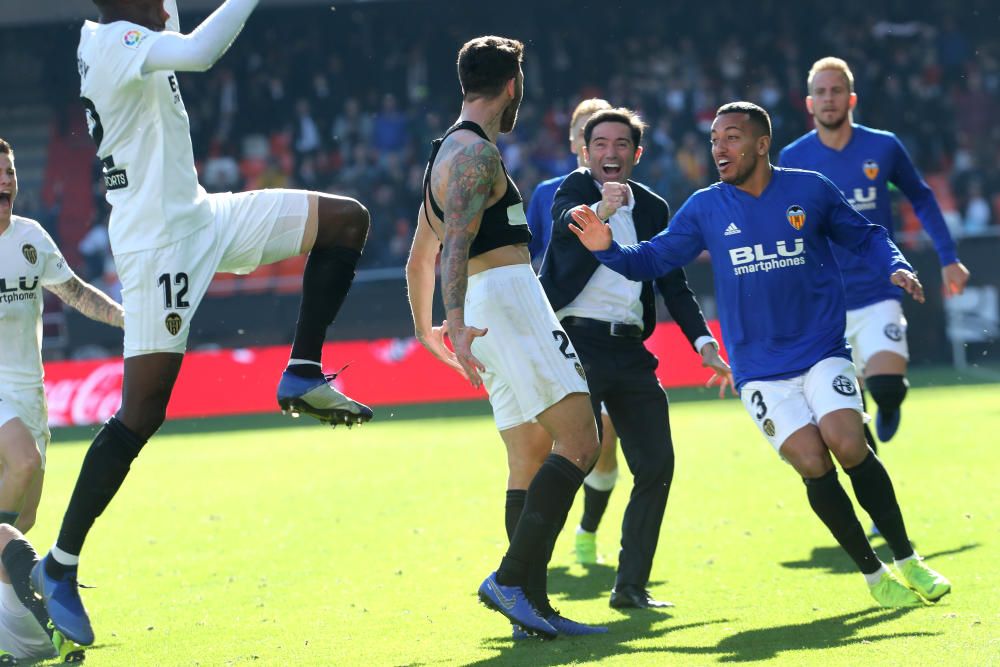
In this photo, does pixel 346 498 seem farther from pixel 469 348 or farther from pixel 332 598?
pixel 469 348

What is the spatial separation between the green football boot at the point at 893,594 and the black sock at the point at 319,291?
2697mm

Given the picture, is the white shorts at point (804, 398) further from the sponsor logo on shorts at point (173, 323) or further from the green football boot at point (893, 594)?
the sponsor logo on shorts at point (173, 323)

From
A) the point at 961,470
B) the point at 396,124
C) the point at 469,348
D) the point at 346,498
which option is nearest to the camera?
the point at 469,348

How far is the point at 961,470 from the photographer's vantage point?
10.8 meters

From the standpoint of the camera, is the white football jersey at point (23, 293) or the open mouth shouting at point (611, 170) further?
the open mouth shouting at point (611, 170)

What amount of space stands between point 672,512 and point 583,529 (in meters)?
1.62

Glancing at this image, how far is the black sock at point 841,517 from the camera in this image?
6.42 m

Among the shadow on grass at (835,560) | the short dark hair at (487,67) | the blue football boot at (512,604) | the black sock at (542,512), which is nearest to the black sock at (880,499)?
the shadow on grass at (835,560)

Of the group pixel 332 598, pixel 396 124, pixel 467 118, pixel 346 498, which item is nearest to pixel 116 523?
pixel 346 498

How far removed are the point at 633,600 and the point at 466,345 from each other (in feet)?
6.43

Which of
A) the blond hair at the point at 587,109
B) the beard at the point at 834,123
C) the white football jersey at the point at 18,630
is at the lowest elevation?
the white football jersey at the point at 18,630

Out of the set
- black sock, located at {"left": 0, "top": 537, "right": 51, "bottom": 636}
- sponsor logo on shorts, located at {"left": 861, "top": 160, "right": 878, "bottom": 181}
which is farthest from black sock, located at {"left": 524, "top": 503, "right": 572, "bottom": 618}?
sponsor logo on shorts, located at {"left": 861, "top": 160, "right": 878, "bottom": 181}

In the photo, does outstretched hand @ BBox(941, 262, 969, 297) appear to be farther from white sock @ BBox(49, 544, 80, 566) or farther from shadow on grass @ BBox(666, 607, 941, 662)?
white sock @ BBox(49, 544, 80, 566)

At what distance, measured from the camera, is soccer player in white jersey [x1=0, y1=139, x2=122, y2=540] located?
22.2ft
